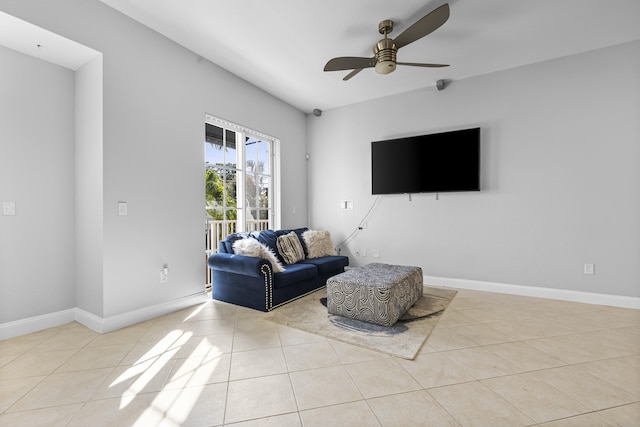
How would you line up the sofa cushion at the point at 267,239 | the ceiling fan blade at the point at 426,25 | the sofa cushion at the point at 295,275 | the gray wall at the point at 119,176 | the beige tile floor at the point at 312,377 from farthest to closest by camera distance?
the sofa cushion at the point at 267,239 → the sofa cushion at the point at 295,275 → the gray wall at the point at 119,176 → the ceiling fan blade at the point at 426,25 → the beige tile floor at the point at 312,377

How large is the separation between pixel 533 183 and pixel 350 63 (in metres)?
2.78

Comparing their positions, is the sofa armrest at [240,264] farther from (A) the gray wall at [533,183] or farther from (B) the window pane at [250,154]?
(A) the gray wall at [533,183]

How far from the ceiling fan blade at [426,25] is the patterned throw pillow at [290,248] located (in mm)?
2612

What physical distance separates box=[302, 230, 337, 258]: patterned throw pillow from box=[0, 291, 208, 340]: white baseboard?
1.90 meters

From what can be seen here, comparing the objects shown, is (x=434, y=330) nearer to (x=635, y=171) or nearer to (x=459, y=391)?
(x=459, y=391)

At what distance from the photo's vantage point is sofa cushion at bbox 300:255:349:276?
379cm

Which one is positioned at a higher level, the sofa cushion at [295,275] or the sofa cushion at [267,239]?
the sofa cushion at [267,239]

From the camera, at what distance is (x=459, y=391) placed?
1.67 m

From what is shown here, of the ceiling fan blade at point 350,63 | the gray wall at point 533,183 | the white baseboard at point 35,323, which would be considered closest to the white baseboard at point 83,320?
the white baseboard at point 35,323

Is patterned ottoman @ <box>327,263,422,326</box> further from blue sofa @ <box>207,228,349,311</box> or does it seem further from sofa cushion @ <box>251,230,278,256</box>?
sofa cushion @ <box>251,230,278,256</box>

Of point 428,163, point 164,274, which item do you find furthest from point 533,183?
point 164,274

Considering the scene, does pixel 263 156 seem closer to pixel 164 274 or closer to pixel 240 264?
pixel 240 264

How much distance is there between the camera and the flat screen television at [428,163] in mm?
3855

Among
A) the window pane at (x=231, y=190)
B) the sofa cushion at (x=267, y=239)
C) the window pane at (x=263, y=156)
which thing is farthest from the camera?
the window pane at (x=263, y=156)
